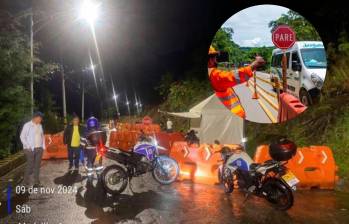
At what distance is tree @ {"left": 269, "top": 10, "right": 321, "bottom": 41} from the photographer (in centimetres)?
966

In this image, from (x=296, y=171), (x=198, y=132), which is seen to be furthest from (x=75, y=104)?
(x=296, y=171)

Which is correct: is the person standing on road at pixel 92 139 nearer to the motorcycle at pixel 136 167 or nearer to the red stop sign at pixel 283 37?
the motorcycle at pixel 136 167

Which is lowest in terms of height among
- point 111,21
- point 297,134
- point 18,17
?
point 297,134

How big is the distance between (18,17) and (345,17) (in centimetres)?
1195

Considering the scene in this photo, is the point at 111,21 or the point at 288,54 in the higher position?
the point at 111,21

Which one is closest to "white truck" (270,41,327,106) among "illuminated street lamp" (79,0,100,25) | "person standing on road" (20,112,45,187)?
"person standing on road" (20,112,45,187)

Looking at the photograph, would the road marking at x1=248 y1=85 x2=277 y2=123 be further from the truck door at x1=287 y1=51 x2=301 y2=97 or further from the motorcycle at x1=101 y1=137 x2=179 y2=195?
the motorcycle at x1=101 y1=137 x2=179 y2=195

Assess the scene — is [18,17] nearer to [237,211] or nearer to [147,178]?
[147,178]

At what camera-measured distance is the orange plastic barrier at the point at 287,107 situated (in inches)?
391

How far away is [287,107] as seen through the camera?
10023mm

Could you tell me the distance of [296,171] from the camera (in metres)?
10.2

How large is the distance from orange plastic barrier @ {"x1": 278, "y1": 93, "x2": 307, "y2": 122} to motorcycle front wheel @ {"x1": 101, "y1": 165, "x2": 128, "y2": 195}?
3859 millimetres

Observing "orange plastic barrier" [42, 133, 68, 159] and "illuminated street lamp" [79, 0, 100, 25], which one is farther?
"illuminated street lamp" [79, 0, 100, 25]

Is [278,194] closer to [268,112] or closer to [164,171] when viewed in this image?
[268,112]
